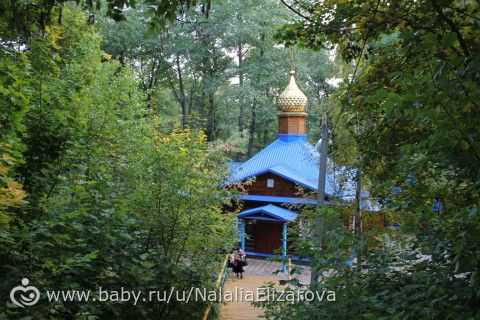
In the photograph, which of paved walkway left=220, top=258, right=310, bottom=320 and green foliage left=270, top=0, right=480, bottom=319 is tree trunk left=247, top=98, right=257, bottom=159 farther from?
green foliage left=270, top=0, right=480, bottom=319

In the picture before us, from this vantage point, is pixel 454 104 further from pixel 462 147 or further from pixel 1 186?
pixel 1 186

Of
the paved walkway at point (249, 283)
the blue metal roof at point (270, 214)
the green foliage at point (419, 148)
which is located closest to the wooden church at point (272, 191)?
the blue metal roof at point (270, 214)

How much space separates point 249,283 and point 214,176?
716 centimetres

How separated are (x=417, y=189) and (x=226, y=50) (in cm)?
2506

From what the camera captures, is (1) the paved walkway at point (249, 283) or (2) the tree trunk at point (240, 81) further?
(2) the tree trunk at point (240, 81)

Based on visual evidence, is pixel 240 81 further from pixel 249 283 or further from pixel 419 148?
pixel 419 148

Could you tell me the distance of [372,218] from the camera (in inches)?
411

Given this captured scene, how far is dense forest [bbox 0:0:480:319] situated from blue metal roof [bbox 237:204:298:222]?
24.3 ft

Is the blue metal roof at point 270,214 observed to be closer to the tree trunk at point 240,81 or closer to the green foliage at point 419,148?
the tree trunk at point 240,81

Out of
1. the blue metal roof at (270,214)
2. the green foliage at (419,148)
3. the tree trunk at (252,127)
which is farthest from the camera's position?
the tree trunk at (252,127)

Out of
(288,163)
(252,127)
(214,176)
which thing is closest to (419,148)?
(214,176)

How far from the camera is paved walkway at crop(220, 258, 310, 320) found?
9.28 m

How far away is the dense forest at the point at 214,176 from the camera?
204 cm

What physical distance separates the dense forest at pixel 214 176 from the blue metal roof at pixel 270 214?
7405 mm
